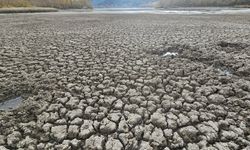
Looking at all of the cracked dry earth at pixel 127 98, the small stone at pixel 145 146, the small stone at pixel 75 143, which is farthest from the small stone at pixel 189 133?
the small stone at pixel 75 143

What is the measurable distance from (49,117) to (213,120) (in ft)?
8.56

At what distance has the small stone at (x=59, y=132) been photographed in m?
3.35

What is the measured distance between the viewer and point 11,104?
445 centimetres

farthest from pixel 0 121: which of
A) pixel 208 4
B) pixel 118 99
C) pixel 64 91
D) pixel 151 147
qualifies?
pixel 208 4

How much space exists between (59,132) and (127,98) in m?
1.46

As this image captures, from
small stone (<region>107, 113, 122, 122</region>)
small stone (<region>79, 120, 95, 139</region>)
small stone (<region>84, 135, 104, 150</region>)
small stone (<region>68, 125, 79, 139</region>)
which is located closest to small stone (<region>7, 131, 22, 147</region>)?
small stone (<region>68, 125, 79, 139</region>)

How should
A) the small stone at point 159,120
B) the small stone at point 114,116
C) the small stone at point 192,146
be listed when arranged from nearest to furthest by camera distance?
the small stone at point 192,146 → the small stone at point 159,120 → the small stone at point 114,116

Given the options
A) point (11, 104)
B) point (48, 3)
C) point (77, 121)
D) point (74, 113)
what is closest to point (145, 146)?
point (77, 121)

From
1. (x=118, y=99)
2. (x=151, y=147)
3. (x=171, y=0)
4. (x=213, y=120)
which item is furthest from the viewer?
(x=171, y=0)

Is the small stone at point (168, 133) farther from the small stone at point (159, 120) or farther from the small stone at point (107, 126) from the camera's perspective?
the small stone at point (107, 126)

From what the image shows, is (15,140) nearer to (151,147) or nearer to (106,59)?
(151,147)

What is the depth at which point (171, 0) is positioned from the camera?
100562mm

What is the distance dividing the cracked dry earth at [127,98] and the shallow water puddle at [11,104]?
0.44ft

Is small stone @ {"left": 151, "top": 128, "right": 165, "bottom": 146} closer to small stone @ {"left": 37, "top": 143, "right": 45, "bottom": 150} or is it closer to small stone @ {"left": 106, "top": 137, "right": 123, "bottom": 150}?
small stone @ {"left": 106, "top": 137, "right": 123, "bottom": 150}
